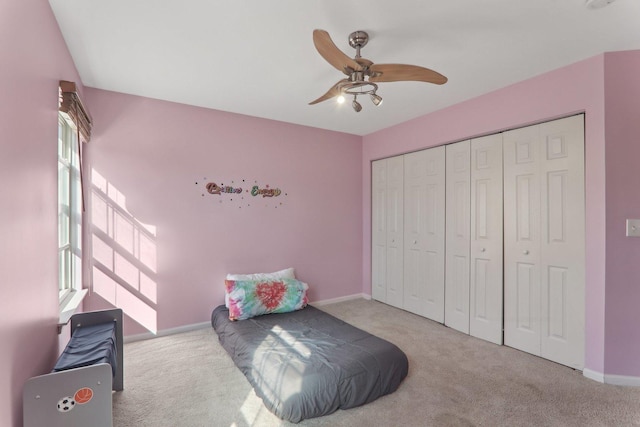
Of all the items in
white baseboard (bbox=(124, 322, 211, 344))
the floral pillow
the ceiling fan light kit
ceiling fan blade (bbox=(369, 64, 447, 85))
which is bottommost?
white baseboard (bbox=(124, 322, 211, 344))

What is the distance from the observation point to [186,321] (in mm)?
3227

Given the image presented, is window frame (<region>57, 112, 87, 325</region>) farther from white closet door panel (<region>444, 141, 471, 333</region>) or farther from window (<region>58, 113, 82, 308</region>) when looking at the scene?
white closet door panel (<region>444, 141, 471, 333</region>)

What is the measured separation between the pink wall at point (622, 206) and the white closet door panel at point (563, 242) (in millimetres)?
171

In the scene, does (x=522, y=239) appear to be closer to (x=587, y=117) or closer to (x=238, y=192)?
(x=587, y=117)

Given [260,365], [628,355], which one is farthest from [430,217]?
[260,365]

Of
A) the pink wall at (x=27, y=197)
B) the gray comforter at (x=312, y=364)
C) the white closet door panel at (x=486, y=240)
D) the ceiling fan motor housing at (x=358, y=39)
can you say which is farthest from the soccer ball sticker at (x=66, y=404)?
the white closet door panel at (x=486, y=240)

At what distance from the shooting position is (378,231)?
4320 mm

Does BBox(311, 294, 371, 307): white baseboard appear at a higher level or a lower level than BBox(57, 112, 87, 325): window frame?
lower

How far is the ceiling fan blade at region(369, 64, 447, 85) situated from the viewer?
6.06ft

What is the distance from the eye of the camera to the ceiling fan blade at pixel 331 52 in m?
1.55

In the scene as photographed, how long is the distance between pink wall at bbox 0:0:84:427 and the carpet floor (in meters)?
0.74

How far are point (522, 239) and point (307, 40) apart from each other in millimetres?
2429

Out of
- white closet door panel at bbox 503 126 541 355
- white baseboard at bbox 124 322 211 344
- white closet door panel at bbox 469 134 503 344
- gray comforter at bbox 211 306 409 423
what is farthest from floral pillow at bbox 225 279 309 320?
white closet door panel at bbox 503 126 541 355

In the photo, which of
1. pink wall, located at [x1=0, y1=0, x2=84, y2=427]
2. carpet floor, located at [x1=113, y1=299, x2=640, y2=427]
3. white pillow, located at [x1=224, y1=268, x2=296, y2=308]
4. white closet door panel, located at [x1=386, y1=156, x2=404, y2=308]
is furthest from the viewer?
white closet door panel, located at [x1=386, y1=156, x2=404, y2=308]
